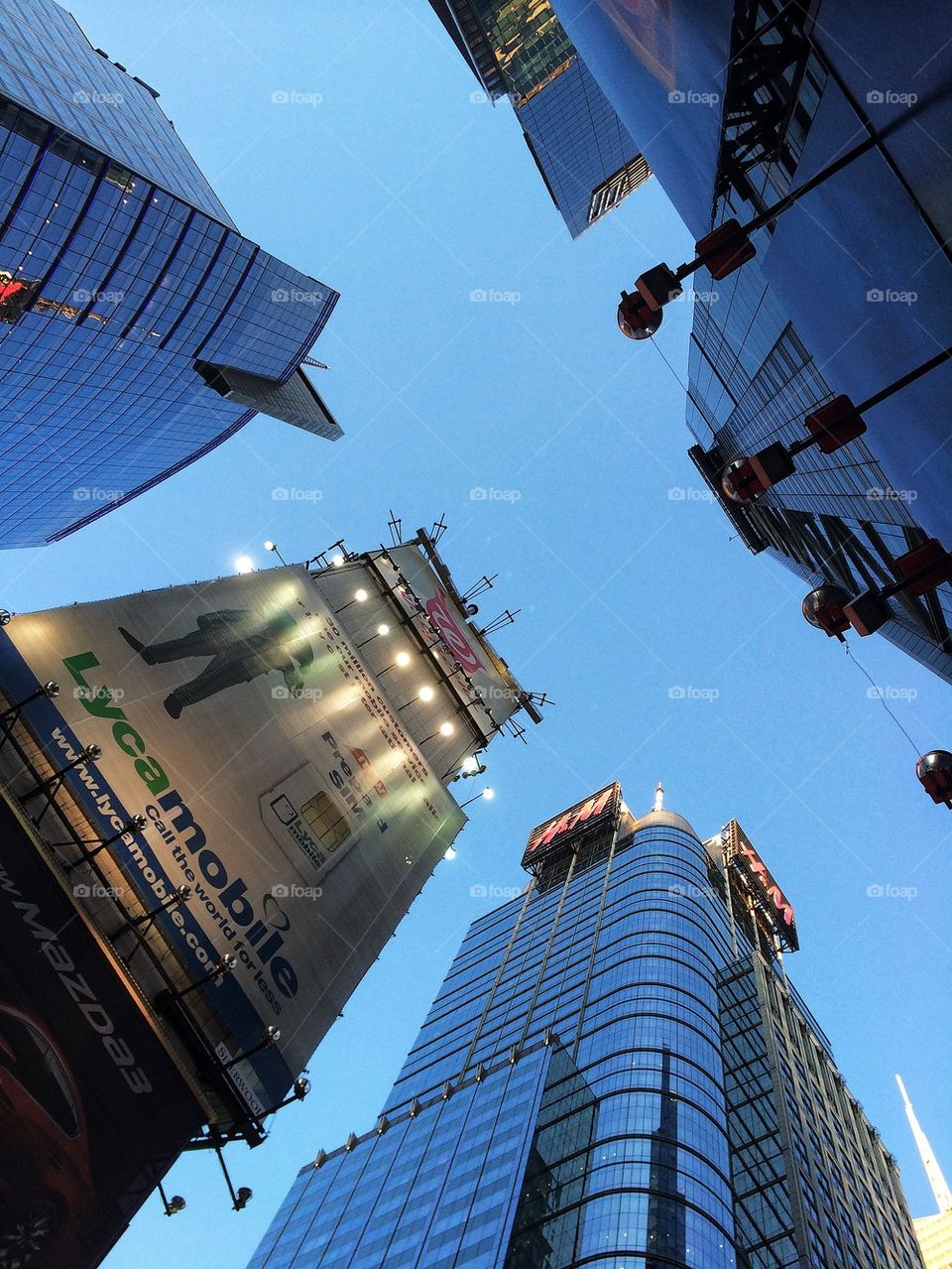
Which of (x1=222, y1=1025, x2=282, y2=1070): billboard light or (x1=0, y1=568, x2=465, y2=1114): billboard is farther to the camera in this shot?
(x1=0, y1=568, x2=465, y2=1114): billboard

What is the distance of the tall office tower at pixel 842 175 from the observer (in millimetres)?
7000

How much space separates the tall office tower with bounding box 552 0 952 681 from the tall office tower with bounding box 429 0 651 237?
105 metres

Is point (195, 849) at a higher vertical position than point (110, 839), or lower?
lower

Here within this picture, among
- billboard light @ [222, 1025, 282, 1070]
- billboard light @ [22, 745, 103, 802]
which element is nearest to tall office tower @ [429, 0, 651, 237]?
billboard light @ [22, 745, 103, 802]

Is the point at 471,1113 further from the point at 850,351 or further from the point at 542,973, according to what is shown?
the point at 850,351

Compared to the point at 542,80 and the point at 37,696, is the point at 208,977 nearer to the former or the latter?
the point at 37,696

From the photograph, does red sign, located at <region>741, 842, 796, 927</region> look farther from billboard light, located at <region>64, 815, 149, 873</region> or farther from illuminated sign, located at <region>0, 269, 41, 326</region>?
billboard light, located at <region>64, 815, 149, 873</region>

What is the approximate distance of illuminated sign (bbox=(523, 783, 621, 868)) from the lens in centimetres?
13562

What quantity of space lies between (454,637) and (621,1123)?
41.9 meters

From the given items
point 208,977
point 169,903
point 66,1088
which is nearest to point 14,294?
point 169,903

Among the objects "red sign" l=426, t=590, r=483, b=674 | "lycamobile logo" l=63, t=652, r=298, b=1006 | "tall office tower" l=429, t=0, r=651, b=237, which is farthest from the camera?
"tall office tower" l=429, t=0, r=651, b=237

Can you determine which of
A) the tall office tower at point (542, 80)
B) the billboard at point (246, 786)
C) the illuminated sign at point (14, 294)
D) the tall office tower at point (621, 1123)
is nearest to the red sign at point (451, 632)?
the billboard at point (246, 786)

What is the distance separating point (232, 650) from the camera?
25.2 metres

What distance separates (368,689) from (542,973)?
78.8 metres
